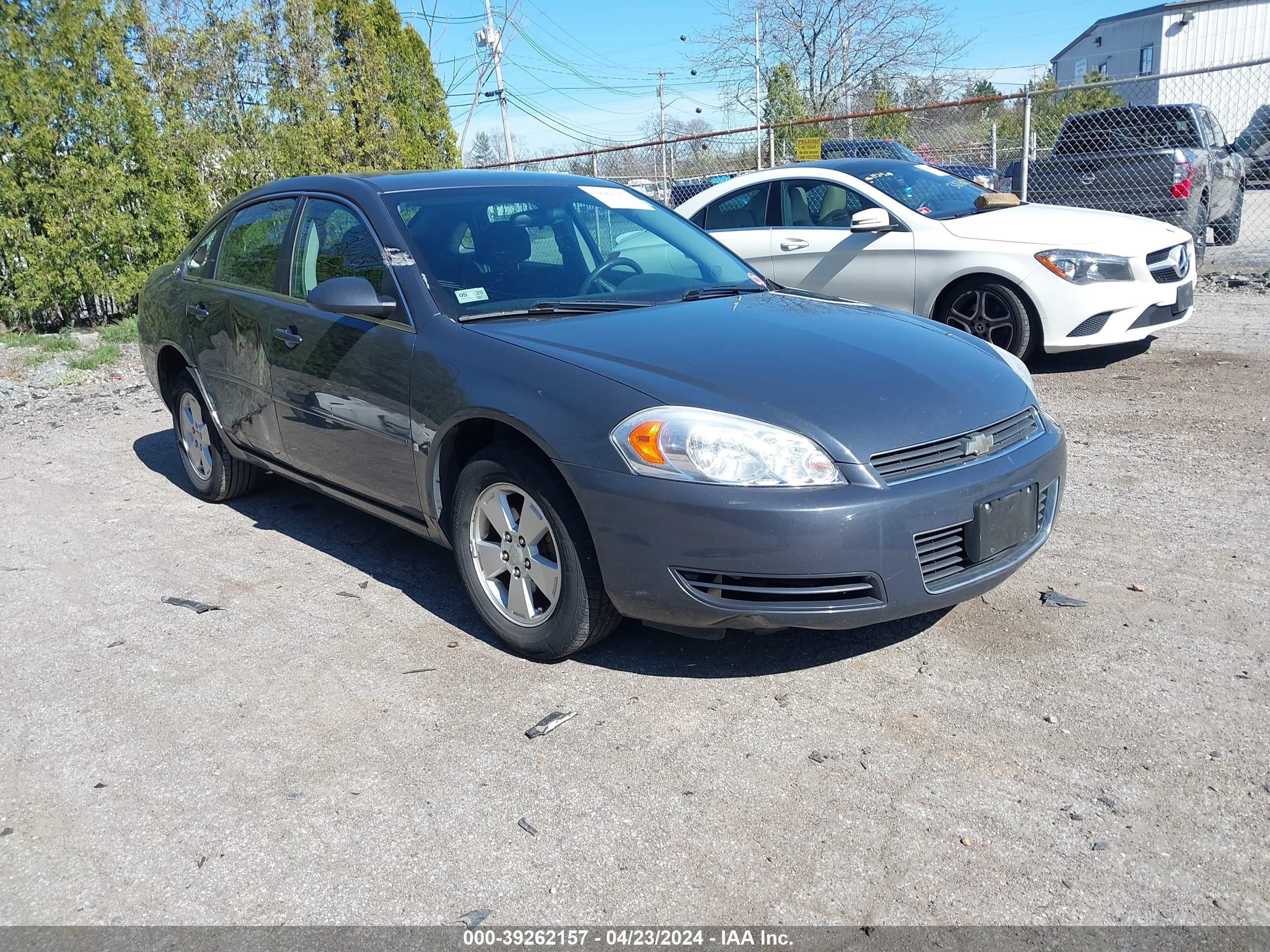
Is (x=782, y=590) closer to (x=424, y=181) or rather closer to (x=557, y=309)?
(x=557, y=309)

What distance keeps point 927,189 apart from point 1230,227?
7.27 meters

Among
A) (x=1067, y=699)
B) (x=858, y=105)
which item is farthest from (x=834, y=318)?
(x=858, y=105)

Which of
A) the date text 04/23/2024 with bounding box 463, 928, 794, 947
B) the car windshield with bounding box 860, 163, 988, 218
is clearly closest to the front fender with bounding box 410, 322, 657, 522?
the date text 04/23/2024 with bounding box 463, 928, 794, 947

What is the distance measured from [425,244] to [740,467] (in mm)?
1743

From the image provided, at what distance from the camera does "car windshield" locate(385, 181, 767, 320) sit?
4004mm

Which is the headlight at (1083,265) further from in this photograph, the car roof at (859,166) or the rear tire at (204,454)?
the rear tire at (204,454)

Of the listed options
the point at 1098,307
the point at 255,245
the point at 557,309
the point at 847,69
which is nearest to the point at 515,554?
the point at 557,309

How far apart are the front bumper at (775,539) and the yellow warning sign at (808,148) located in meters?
12.2

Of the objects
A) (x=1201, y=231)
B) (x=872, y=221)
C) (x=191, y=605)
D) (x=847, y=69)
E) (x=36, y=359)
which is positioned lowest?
(x=191, y=605)

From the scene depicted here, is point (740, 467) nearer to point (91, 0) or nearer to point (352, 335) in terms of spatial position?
point (352, 335)

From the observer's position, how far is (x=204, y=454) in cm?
571

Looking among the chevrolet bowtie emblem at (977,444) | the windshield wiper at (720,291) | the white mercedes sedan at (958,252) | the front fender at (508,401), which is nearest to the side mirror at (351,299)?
the front fender at (508,401)

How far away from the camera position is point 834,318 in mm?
3998

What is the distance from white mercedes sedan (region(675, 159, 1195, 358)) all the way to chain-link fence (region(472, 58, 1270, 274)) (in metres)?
2.36
